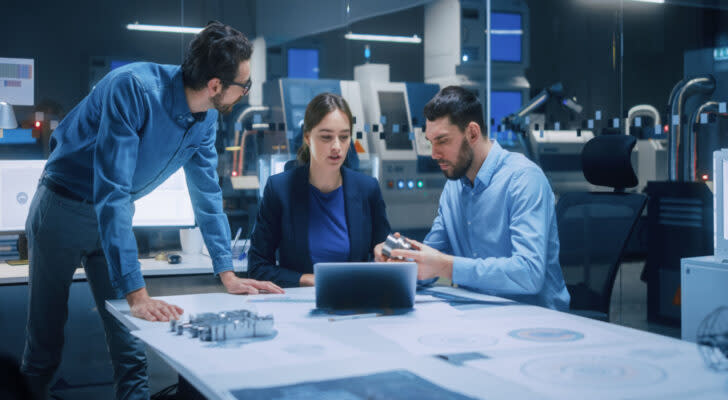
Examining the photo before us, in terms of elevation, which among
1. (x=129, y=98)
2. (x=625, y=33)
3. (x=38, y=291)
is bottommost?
(x=38, y=291)

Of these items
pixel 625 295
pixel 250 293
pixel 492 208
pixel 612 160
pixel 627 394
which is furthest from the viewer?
pixel 625 295

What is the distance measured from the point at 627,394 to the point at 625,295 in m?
4.91

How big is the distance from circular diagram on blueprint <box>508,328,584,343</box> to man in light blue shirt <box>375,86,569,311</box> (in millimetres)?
438

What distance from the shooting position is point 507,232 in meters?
2.10

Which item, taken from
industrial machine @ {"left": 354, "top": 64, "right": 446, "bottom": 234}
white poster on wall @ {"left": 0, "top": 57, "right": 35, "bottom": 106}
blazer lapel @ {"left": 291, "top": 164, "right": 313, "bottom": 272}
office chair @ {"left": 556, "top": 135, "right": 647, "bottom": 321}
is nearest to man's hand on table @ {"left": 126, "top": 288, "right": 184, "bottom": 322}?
blazer lapel @ {"left": 291, "top": 164, "right": 313, "bottom": 272}

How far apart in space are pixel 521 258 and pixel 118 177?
3.60 ft

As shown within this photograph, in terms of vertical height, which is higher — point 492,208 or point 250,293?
point 492,208

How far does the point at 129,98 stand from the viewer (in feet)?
5.83

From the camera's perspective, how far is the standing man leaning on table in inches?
66.7

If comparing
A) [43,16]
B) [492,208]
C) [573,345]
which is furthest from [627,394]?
[43,16]

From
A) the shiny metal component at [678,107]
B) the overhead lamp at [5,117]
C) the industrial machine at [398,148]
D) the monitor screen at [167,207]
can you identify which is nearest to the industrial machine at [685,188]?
the shiny metal component at [678,107]

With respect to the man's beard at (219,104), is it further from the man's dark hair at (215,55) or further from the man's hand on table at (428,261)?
the man's hand on table at (428,261)

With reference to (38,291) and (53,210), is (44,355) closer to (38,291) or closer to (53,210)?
(38,291)

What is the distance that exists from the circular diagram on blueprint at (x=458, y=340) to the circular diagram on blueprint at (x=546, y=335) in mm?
71
